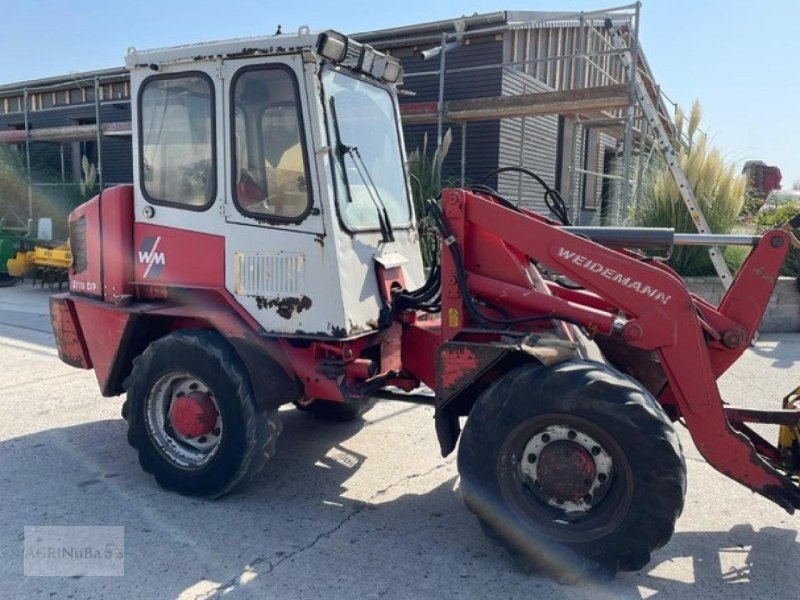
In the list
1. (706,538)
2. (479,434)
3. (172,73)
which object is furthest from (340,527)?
(172,73)

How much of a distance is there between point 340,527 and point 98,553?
125cm

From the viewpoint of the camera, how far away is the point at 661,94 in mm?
12766

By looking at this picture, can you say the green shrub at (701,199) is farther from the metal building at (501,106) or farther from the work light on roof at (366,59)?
the work light on roof at (366,59)

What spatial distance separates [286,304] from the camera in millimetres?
3844

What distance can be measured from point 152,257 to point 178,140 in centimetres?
75

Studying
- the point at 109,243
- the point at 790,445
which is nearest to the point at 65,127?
the point at 109,243

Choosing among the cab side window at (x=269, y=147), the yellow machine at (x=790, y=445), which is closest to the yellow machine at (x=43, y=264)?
the cab side window at (x=269, y=147)

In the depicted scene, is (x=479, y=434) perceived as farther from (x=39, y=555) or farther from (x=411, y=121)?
(x=411, y=121)

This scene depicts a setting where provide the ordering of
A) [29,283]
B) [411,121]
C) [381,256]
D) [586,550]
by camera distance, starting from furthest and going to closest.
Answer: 1. [29,283]
2. [411,121]
3. [381,256]
4. [586,550]

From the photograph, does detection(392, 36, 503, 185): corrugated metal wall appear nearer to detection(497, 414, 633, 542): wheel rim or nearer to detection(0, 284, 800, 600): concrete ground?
detection(0, 284, 800, 600): concrete ground

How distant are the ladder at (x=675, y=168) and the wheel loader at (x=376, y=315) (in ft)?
17.1

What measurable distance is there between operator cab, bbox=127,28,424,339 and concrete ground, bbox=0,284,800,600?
109cm

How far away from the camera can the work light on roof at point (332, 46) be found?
3.62 meters

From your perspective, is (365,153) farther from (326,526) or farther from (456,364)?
(326,526)
